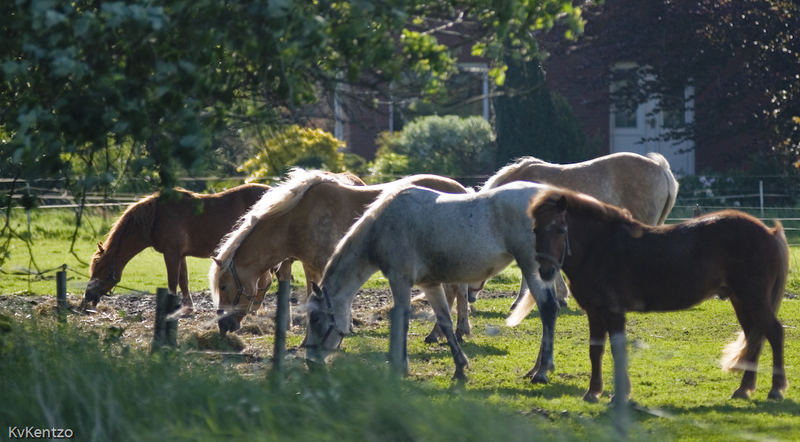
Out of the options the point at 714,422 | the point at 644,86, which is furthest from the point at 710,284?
the point at 644,86

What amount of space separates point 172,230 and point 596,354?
672 cm

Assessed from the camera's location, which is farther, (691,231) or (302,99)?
(691,231)

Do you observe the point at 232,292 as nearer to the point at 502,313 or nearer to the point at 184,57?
the point at 502,313

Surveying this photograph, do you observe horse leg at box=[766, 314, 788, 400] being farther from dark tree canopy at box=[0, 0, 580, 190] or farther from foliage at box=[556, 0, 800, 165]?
foliage at box=[556, 0, 800, 165]

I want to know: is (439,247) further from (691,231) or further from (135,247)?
(135,247)

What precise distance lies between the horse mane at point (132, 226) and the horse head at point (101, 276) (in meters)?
0.03

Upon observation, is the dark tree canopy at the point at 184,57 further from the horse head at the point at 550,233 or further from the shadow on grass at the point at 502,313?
the shadow on grass at the point at 502,313

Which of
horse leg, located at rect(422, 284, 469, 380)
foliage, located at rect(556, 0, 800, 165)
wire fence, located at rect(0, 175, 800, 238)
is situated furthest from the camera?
foliage, located at rect(556, 0, 800, 165)

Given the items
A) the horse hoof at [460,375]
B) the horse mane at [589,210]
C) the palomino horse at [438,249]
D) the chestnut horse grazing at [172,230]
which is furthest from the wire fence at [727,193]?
the horse mane at [589,210]

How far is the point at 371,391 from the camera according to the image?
5.82 metres

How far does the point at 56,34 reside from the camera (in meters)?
5.57

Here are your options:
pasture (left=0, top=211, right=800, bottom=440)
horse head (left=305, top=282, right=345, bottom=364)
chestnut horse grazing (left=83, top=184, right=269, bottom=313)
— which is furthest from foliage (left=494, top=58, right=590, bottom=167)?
horse head (left=305, top=282, right=345, bottom=364)

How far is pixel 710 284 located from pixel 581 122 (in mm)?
21278

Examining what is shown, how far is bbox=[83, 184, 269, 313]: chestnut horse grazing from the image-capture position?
12758 mm
